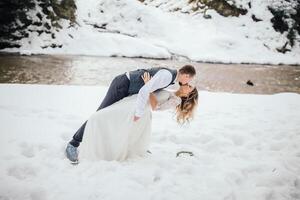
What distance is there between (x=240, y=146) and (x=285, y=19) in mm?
15879

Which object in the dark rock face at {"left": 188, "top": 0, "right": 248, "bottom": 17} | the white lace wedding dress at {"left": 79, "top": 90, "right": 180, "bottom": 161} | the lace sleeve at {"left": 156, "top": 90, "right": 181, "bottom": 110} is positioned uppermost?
the lace sleeve at {"left": 156, "top": 90, "right": 181, "bottom": 110}

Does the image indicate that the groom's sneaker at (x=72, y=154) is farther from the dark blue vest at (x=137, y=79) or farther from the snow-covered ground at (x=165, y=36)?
the snow-covered ground at (x=165, y=36)

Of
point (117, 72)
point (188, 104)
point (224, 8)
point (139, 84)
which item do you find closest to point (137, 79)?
point (139, 84)

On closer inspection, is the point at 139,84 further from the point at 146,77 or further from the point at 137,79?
the point at 146,77

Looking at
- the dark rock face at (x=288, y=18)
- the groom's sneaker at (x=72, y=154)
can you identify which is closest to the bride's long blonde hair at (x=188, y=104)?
the groom's sneaker at (x=72, y=154)

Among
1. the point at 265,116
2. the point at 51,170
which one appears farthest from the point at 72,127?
the point at 265,116

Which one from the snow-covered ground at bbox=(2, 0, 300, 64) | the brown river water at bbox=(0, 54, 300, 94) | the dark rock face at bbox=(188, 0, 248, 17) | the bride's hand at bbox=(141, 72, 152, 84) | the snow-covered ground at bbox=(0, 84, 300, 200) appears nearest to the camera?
the snow-covered ground at bbox=(0, 84, 300, 200)

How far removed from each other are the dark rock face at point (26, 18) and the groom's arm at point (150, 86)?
11.4m

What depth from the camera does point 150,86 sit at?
3816 mm

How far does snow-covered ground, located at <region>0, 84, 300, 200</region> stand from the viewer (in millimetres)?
3592

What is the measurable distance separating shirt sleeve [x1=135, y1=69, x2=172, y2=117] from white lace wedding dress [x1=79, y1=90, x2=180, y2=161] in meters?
0.15

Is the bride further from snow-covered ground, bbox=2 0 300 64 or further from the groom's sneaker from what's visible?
snow-covered ground, bbox=2 0 300 64

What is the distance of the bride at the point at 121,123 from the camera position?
3965 mm

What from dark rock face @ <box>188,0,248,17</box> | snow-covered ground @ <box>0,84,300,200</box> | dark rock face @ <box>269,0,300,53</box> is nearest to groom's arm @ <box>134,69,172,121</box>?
snow-covered ground @ <box>0,84,300,200</box>
